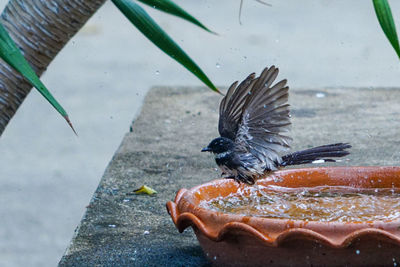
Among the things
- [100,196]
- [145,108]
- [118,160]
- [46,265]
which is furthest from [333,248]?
[145,108]

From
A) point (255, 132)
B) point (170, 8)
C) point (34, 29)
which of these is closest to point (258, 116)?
point (255, 132)

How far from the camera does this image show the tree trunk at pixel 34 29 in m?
2.01

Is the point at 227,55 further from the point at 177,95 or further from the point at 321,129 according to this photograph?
the point at 321,129

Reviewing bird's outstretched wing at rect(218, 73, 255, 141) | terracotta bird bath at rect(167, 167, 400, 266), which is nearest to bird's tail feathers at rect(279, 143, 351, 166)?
bird's outstretched wing at rect(218, 73, 255, 141)

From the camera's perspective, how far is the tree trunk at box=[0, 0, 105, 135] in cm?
201

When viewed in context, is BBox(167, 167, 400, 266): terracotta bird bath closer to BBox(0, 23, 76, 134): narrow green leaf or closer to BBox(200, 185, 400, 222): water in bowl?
BBox(200, 185, 400, 222): water in bowl

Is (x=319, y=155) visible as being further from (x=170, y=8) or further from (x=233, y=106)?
(x=170, y=8)

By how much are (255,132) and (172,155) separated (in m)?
1.87

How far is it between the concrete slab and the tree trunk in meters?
0.88

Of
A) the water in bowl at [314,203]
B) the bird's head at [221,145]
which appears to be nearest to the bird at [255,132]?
the bird's head at [221,145]

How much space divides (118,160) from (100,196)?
717mm

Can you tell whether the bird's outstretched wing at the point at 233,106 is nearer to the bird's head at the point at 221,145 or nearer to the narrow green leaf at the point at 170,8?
the bird's head at the point at 221,145

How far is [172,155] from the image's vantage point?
4.39 metres

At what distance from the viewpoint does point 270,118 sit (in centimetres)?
254
